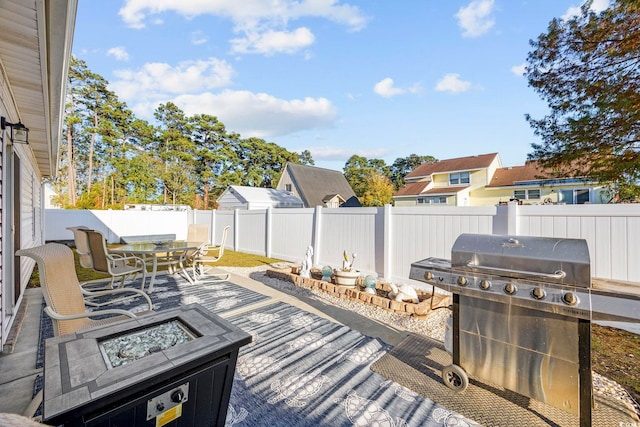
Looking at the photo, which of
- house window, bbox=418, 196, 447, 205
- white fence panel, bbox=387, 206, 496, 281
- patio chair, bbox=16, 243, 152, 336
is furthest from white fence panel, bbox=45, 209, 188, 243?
house window, bbox=418, 196, 447, 205

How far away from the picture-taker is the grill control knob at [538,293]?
71.1 inches

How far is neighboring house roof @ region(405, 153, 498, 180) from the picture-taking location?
65.7ft

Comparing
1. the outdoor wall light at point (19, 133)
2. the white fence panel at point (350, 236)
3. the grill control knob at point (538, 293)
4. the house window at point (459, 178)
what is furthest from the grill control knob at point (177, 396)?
the house window at point (459, 178)

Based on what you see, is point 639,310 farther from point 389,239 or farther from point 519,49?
point 519,49

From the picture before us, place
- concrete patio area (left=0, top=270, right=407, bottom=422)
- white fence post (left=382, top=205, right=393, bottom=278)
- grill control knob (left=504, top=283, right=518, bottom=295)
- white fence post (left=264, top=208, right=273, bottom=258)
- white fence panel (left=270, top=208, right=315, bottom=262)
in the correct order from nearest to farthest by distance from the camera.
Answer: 1. grill control knob (left=504, top=283, right=518, bottom=295)
2. concrete patio area (left=0, top=270, right=407, bottom=422)
3. white fence post (left=382, top=205, right=393, bottom=278)
4. white fence panel (left=270, top=208, right=315, bottom=262)
5. white fence post (left=264, top=208, right=273, bottom=258)

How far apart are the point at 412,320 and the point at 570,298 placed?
2328 mm

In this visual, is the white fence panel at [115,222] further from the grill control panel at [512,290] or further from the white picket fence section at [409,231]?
the grill control panel at [512,290]

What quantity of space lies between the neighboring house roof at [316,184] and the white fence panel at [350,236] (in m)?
13.0

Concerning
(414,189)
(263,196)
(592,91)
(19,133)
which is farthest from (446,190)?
(19,133)

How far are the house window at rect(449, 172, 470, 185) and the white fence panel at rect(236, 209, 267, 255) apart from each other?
1734 cm

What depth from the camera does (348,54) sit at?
969 centimetres

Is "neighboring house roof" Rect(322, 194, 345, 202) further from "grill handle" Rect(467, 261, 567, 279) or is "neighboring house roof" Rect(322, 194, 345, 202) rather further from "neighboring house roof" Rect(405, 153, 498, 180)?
"grill handle" Rect(467, 261, 567, 279)

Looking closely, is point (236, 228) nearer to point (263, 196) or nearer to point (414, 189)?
point (263, 196)

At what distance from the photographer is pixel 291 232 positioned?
7785 mm
